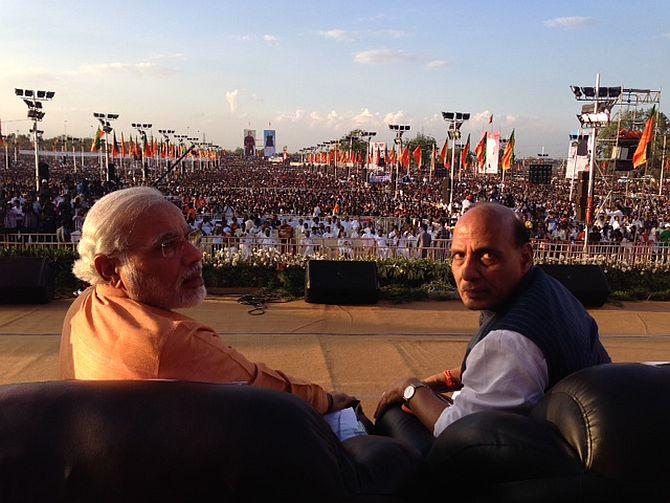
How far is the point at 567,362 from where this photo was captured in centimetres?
199

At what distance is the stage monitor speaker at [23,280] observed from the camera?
8.58m

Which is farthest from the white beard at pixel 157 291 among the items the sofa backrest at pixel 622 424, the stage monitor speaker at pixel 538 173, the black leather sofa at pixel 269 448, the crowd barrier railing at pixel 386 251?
the stage monitor speaker at pixel 538 173

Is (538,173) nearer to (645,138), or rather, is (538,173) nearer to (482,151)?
(482,151)

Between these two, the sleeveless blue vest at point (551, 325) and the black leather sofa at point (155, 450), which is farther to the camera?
the sleeveless blue vest at point (551, 325)

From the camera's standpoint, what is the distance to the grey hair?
1.89m

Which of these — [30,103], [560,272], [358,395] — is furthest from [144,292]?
[30,103]

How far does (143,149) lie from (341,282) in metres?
44.1

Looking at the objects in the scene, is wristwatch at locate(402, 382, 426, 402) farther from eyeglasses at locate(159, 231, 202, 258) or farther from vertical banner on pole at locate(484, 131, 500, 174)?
vertical banner on pole at locate(484, 131, 500, 174)

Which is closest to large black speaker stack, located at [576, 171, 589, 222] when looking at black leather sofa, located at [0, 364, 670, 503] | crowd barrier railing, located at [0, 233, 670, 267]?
crowd barrier railing, located at [0, 233, 670, 267]

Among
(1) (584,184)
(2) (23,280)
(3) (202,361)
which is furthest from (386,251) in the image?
(3) (202,361)

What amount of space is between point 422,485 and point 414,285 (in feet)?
30.0

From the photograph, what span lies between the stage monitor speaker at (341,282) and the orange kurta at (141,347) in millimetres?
6987

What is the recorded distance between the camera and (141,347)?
171cm

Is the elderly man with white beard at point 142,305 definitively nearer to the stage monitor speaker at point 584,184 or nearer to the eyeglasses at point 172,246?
the eyeglasses at point 172,246
